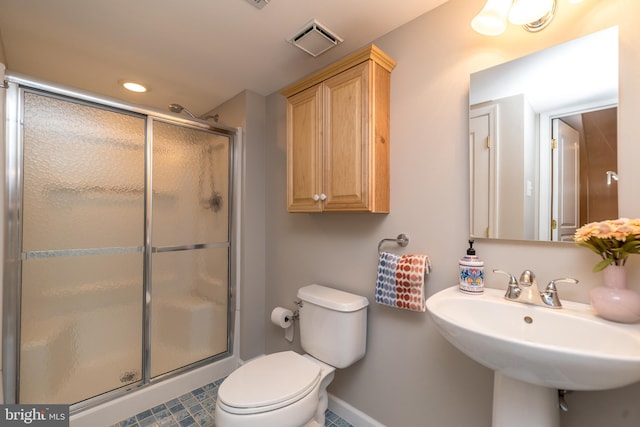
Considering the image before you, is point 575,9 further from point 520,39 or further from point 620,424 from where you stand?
point 620,424

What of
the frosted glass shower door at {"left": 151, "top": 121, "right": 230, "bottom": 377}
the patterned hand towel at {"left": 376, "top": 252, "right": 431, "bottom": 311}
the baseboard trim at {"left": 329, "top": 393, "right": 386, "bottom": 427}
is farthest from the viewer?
the frosted glass shower door at {"left": 151, "top": 121, "right": 230, "bottom": 377}

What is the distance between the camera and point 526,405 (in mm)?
888

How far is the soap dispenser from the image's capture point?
3.62ft

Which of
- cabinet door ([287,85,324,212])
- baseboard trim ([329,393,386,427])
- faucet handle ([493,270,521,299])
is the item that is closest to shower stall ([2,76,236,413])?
cabinet door ([287,85,324,212])

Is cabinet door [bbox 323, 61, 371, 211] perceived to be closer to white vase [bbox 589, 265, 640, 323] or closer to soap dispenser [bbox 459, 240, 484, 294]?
soap dispenser [bbox 459, 240, 484, 294]

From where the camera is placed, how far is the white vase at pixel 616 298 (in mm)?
799

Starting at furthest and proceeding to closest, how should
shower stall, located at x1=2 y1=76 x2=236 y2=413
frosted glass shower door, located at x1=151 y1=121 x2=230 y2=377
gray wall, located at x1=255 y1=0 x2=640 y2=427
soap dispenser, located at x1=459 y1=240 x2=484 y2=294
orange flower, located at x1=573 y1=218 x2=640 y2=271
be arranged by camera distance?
frosted glass shower door, located at x1=151 y1=121 x2=230 y2=377
shower stall, located at x1=2 y1=76 x2=236 y2=413
soap dispenser, located at x1=459 y1=240 x2=484 y2=294
gray wall, located at x1=255 y1=0 x2=640 y2=427
orange flower, located at x1=573 y1=218 x2=640 y2=271

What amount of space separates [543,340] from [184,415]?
6.39 feet

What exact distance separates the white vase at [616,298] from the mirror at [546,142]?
6.6 inches

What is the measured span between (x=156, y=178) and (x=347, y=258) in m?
1.36

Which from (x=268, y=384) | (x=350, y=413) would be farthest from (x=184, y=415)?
(x=350, y=413)

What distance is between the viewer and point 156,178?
5.95 feet

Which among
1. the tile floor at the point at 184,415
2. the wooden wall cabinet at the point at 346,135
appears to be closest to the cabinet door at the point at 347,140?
the wooden wall cabinet at the point at 346,135

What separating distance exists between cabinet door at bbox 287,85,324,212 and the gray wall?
254 mm
